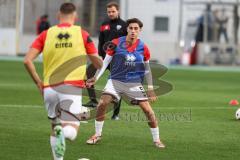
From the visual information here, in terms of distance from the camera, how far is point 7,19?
5344 centimetres

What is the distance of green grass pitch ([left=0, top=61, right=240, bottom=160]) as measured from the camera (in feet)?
40.4

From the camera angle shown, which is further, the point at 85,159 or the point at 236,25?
the point at 236,25

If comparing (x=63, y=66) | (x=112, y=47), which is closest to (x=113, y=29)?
(x=112, y=47)

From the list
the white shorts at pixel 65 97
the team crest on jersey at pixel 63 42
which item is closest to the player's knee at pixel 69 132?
the white shorts at pixel 65 97

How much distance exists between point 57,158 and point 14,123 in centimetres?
565

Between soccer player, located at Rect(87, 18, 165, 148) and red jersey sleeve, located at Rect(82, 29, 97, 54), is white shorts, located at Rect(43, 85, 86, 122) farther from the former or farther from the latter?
soccer player, located at Rect(87, 18, 165, 148)

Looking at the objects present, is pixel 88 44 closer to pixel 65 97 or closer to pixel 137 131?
pixel 65 97

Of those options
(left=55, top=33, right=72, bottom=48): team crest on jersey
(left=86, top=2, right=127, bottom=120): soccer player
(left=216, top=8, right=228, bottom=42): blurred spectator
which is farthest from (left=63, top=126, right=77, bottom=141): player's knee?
(left=216, top=8, right=228, bottom=42): blurred spectator

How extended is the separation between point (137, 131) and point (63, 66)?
16.5 feet

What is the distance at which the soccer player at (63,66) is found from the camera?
10312 millimetres

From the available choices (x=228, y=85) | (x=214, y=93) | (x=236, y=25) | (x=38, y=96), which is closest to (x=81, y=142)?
(x=38, y=96)

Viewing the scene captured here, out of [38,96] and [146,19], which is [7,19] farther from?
[38,96]

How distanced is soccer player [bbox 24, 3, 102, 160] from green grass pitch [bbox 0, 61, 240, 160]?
4.74ft

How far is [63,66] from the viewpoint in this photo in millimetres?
10453
